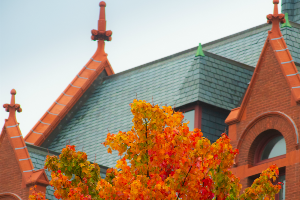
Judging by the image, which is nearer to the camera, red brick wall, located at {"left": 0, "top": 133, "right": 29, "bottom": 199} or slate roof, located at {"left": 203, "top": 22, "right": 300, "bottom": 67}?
red brick wall, located at {"left": 0, "top": 133, "right": 29, "bottom": 199}

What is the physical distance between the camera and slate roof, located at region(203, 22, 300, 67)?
24578 millimetres

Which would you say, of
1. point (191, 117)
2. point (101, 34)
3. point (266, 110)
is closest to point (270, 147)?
point (266, 110)

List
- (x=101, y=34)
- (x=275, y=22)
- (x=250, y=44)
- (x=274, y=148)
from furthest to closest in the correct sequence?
1. (x=101, y=34)
2. (x=250, y=44)
3. (x=275, y=22)
4. (x=274, y=148)

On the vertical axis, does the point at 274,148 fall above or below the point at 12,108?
below

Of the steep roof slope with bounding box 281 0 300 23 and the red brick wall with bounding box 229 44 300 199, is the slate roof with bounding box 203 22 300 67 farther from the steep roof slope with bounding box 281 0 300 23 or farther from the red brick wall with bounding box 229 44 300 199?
the steep roof slope with bounding box 281 0 300 23

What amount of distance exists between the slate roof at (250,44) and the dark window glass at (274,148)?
19.4ft

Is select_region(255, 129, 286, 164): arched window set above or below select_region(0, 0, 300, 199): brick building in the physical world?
below

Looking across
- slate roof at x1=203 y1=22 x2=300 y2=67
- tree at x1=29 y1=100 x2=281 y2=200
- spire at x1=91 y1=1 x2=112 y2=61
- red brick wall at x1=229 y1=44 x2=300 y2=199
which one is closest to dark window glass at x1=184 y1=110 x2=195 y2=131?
red brick wall at x1=229 y1=44 x2=300 y2=199

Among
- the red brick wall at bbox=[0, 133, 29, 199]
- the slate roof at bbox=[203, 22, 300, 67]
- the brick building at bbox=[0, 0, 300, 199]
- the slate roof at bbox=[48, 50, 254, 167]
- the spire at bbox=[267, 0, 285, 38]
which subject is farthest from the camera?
the slate roof at bbox=[203, 22, 300, 67]

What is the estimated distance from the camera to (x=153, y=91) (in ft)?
88.1

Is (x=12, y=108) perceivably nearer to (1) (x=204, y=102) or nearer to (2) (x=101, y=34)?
(1) (x=204, y=102)

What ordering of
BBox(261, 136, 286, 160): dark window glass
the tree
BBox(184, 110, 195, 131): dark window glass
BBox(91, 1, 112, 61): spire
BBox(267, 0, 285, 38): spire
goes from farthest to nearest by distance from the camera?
BBox(91, 1, 112, 61): spire
BBox(184, 110, 195, 131): dark window glass
BBox(267, 0, 285, 38): spire
BBox(261, 136, 286, 160): dark window glass
the tree

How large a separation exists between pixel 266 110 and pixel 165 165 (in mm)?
6826

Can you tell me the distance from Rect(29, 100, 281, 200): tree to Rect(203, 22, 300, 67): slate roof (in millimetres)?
12139
